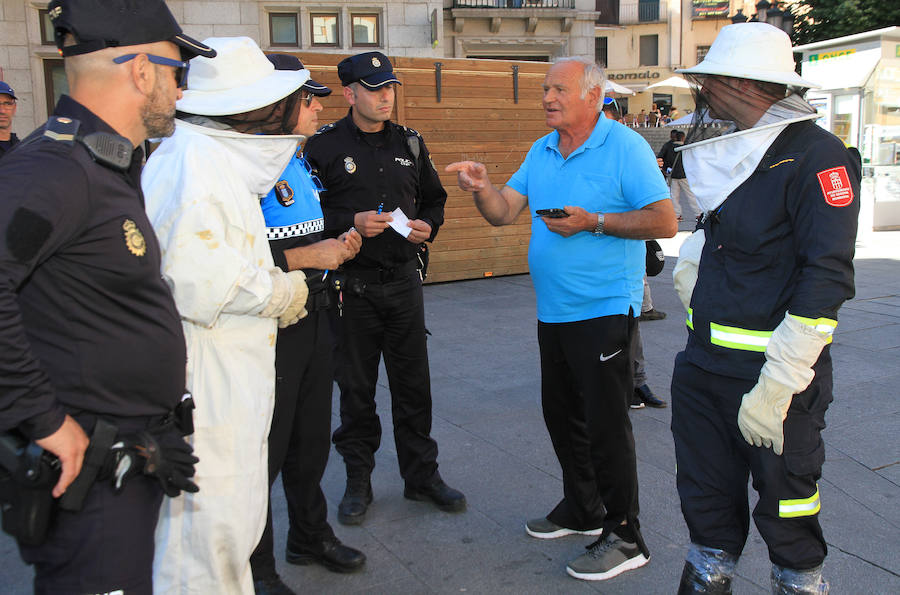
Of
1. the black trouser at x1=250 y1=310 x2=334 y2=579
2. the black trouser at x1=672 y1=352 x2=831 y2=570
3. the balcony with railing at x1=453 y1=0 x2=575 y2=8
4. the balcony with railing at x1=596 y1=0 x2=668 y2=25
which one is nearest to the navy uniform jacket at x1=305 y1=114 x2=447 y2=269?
the black trouser at x1=250 y1=310 x2=334 y2=579

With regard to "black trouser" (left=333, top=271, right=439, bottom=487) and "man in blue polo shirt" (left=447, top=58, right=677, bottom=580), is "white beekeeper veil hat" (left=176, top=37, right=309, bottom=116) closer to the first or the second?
"man in blue polo shirt" (left=447, top=58, right=677, bottom=580)

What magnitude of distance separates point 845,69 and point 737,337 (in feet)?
44.0

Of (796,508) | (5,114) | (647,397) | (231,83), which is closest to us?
(796,508)

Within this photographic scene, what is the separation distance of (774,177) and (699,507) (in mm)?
1136

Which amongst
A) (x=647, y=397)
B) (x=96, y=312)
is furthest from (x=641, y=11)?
(x=96, y=312)

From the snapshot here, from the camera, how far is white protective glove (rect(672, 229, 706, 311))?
9.12 ft

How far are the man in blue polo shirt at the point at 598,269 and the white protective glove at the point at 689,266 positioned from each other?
46cm

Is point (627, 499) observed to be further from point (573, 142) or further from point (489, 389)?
point (489, 389)

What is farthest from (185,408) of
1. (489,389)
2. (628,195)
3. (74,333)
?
(489,389)

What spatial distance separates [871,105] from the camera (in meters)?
13.5

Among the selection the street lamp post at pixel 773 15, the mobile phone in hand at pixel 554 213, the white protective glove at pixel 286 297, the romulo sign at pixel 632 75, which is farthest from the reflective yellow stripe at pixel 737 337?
the romulo sign at pixel 632 75

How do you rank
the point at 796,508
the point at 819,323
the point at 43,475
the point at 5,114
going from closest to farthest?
the point at 43,475 → the point at 819,323 → the point at 796,508 → the point at 5,114

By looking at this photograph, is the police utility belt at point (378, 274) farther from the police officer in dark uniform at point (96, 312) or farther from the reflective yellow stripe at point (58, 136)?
the reflective yellow stripe at point (58, 136)

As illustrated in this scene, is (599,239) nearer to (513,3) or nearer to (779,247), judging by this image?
(779,247)
